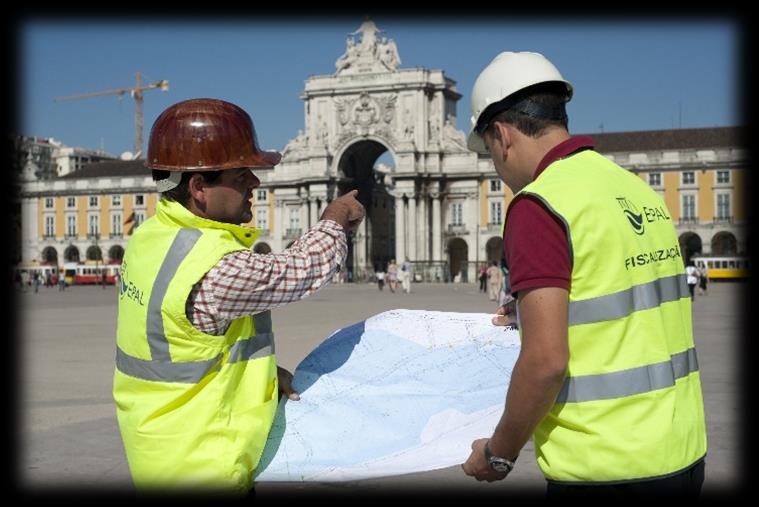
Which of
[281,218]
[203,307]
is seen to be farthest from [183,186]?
[281,218]

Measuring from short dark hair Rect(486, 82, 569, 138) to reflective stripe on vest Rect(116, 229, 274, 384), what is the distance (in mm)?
889

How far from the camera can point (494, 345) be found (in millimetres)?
3014

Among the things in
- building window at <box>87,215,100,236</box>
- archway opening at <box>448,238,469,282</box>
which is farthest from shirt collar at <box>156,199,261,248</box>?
building window at <box>87,215,100,236</box>

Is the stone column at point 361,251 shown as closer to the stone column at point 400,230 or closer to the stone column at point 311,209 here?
the stone column at point 400,230

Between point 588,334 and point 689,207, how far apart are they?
200 feet

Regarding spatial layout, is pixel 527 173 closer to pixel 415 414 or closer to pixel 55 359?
pixel 415 414

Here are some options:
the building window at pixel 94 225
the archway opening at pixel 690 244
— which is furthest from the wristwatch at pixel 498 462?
the building window at pixel 94 225

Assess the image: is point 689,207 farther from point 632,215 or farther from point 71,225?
point 632,215

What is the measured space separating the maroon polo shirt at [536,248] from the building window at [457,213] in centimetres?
6119

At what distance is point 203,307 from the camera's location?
2506 mm

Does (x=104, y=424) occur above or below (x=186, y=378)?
below

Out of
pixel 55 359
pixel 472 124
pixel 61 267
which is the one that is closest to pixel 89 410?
pixel 55 359

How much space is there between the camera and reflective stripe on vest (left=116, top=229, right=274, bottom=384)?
2.52 meters

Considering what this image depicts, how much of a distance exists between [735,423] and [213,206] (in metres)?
5.64
